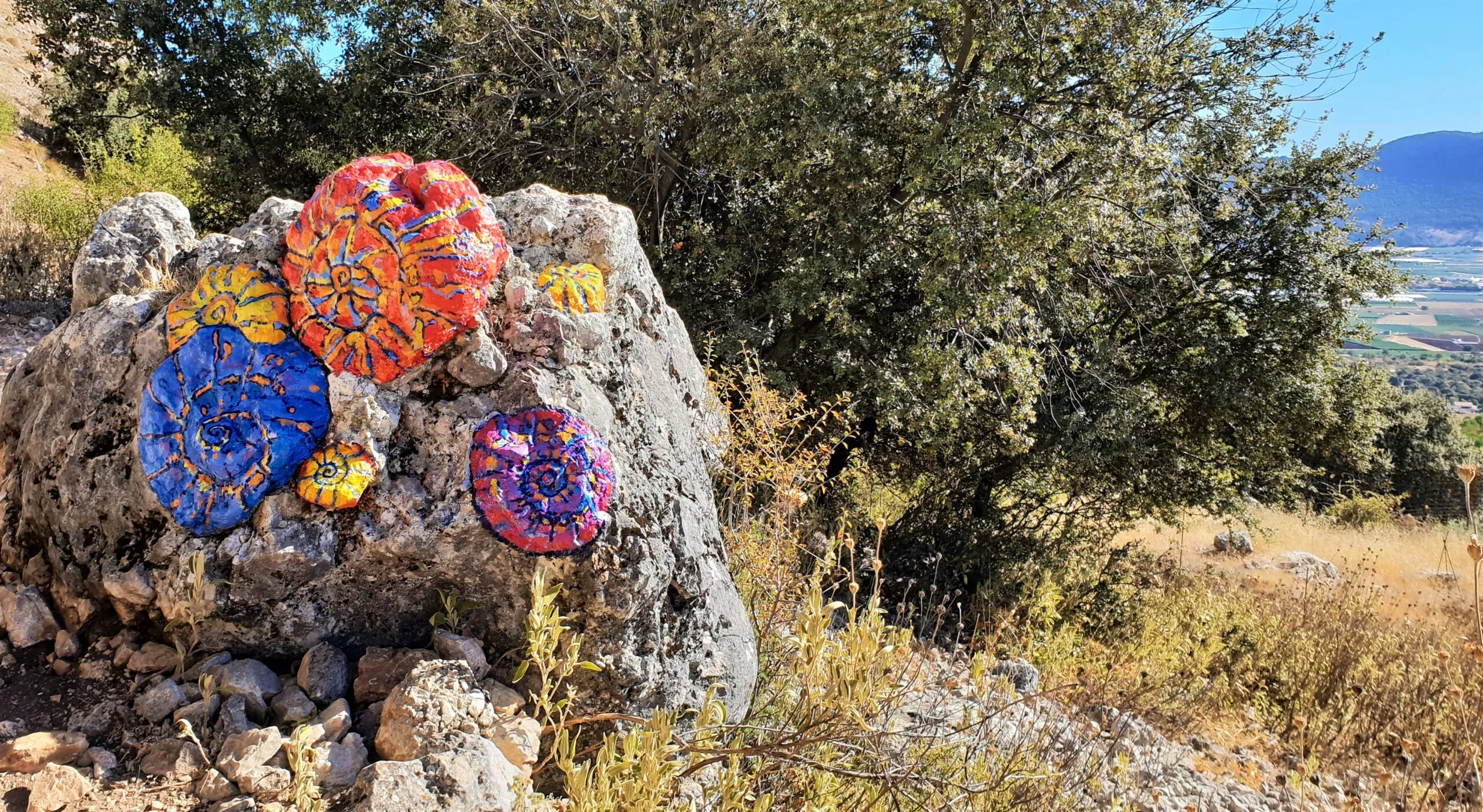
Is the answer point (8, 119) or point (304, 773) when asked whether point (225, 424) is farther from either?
point (8, 119)

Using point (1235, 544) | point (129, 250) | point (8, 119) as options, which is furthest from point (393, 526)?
point (8, 119)

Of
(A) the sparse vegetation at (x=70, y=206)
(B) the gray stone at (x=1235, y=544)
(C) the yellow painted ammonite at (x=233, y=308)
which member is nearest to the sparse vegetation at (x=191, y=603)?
(C) the yellow painted ammonite at (x=233, y=308)

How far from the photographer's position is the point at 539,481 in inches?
107

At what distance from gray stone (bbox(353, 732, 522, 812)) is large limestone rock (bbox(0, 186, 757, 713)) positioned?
53cm

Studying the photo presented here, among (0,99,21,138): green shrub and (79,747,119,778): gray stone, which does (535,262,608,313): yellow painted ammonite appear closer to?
(79,747,119,778): gray stone

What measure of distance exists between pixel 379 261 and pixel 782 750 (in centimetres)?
208

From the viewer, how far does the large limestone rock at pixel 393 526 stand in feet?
8.68

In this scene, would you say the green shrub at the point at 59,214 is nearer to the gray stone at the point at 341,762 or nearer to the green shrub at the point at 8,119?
the green shrub at the point at 8,119

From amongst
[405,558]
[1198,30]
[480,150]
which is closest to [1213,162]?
[1198,30]

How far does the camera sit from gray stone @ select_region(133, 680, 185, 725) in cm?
240

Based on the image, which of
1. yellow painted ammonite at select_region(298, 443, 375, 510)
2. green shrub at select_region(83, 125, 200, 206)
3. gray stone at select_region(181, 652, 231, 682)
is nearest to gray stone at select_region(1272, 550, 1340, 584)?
yellow painted ammonite at select_region(298, 443, 375, 510)

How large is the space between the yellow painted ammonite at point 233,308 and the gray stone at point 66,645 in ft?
3.33

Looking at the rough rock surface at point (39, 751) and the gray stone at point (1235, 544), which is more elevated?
the rough rock surface at point (39, 751)

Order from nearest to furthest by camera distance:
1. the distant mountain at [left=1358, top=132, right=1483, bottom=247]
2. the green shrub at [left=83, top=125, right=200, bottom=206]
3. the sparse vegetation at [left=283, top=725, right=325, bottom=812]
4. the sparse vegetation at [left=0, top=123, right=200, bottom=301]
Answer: the sparse vegetation at [left=283, top=725, right=325, bottom=812]
the sparse vegetation at [left=0, top=123, right=200, bottom=301]
the green shrub at [left=83, top=125, right=200, bottom=206]
the distant mountain at [left=1358, top=132, right=1483, bottom=247]
